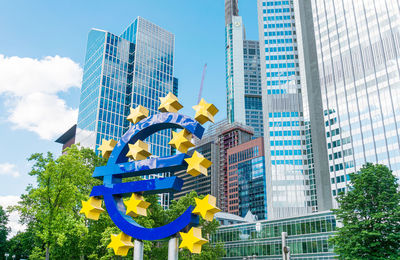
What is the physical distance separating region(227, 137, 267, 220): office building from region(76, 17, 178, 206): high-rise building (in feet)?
149

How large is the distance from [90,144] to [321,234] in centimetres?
8428

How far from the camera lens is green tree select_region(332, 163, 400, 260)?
3028 centimetres

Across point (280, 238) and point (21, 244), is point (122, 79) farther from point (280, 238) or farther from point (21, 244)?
point (280, 238)

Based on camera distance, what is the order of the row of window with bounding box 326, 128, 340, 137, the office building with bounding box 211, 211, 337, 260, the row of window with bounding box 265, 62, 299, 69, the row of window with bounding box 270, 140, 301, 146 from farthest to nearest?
the row of window with bounding box 265, 62, 299, 69
the row of window with bounding box 270, 140, 301, 146
the row of window with bounding box 326, 128, 340, 137
the office building with bounding box 211, 211, 337, 260

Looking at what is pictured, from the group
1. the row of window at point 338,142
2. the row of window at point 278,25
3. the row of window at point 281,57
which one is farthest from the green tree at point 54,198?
the row of window at point 278,25

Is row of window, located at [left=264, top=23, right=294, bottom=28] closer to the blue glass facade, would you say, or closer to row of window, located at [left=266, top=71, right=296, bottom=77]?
the blue glass facade

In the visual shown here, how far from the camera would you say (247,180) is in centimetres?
16962

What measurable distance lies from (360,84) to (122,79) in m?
80.6

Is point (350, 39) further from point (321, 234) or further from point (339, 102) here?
point (321, 234)

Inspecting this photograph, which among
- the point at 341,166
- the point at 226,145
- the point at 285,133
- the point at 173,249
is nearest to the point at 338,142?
the point at 341,166

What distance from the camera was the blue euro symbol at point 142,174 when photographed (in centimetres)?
2136

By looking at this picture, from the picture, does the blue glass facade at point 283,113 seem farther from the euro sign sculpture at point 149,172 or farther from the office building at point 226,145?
the euro sign sculpture at point 149,172

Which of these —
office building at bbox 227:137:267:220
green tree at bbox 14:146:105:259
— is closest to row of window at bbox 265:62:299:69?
office building at bbox 227:137:267:220

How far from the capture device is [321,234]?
65812 millimetres
